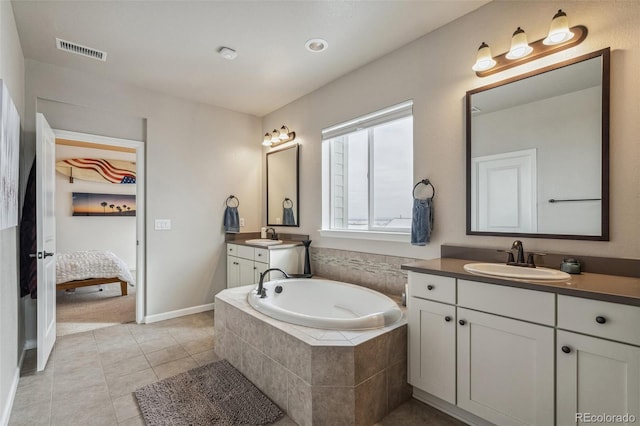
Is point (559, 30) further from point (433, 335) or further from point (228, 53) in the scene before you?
point (228, 53)

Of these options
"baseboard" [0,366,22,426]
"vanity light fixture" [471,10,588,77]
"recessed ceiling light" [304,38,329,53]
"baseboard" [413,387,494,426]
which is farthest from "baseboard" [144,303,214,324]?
"vanity light fixture" [471,10,588,77]

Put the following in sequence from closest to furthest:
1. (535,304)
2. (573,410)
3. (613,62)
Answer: (573,410), (535,304), (613,62)

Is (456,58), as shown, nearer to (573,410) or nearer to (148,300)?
(573,410)

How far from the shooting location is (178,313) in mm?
3711

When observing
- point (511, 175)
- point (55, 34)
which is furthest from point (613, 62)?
point (55, 34)

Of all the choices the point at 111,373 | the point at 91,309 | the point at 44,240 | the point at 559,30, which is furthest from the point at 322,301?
the point at 91,309

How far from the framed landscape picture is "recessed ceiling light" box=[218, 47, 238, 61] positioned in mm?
5161

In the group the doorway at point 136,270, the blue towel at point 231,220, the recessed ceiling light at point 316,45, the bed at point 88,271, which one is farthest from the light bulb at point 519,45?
the bed at point 88,271

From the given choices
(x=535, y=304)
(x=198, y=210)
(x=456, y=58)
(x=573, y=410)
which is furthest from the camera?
(x=198, y=210)

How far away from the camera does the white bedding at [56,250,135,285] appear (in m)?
4.15

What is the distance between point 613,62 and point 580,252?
104 cm

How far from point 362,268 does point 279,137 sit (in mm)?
2008

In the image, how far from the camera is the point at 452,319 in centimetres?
176

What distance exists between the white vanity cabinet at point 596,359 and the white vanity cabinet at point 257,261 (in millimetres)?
2518
